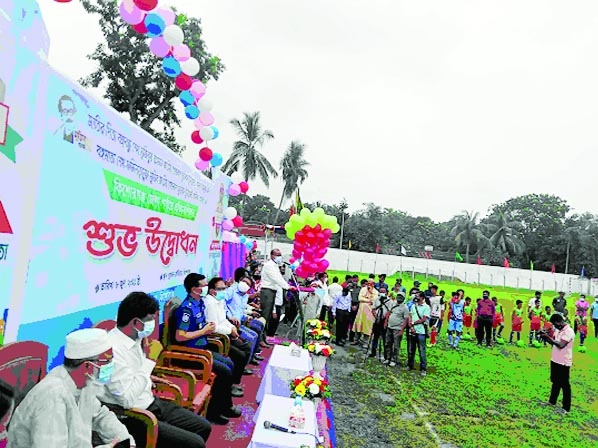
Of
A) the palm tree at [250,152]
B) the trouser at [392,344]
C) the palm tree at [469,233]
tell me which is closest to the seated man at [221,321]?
the trouser at [392,344]

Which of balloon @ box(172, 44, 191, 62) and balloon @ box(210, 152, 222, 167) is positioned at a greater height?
balloon @ box(172, 44, 191, 62)

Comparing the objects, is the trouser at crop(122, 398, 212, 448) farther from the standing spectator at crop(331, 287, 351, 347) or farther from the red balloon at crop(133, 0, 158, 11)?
the standing spectator at crop(331, 287, 351, 347)

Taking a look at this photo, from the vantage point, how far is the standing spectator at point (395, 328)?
8.62 m

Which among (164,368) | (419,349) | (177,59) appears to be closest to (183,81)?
(177,59)

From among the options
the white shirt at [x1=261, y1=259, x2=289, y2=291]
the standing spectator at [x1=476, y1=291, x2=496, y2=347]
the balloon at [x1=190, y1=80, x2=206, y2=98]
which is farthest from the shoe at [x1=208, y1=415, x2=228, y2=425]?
the standing spectator at [x1=476, y1=291, x2=496, y2=347]

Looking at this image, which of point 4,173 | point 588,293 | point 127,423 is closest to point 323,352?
point 127,423

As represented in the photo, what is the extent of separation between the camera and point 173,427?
305 cm

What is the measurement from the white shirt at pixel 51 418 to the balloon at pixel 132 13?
345 cm

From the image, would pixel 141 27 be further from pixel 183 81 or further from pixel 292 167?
pixel 292 167

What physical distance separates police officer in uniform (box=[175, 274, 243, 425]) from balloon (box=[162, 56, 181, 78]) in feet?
8.66

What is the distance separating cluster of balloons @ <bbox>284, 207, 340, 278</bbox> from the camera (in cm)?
1067

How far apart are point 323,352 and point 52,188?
12.4 feet

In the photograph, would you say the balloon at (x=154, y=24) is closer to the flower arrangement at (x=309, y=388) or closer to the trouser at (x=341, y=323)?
the flower arrangement at (x=309, y=388)

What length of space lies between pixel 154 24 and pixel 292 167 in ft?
95.3
